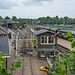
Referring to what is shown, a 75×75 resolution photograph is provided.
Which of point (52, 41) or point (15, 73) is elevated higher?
point (52, 41)

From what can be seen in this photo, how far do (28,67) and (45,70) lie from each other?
90.5 inches

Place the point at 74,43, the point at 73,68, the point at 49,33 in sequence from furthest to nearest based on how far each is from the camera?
the point at 49,33
the point at 73,68
the point at 74,43

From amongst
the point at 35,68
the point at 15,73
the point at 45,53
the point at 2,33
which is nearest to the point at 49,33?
the point at 45,53

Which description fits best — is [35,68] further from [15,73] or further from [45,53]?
[45,53]

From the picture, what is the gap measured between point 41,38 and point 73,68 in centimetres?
1572

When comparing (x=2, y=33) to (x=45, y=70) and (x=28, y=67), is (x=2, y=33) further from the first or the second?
(x=45, y=70)

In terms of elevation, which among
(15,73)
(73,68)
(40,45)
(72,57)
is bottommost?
(15,73)

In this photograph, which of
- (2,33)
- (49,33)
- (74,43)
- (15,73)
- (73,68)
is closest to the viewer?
(74,43)

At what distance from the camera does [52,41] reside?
18.8 meters

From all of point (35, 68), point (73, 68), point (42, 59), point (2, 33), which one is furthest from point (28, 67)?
point (2, 33)

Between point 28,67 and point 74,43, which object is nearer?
point 74,43

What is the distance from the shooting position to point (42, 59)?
18797mm

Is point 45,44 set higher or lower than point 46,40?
lower

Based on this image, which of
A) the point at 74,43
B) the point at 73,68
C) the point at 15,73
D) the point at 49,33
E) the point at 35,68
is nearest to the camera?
the point at 74,43
